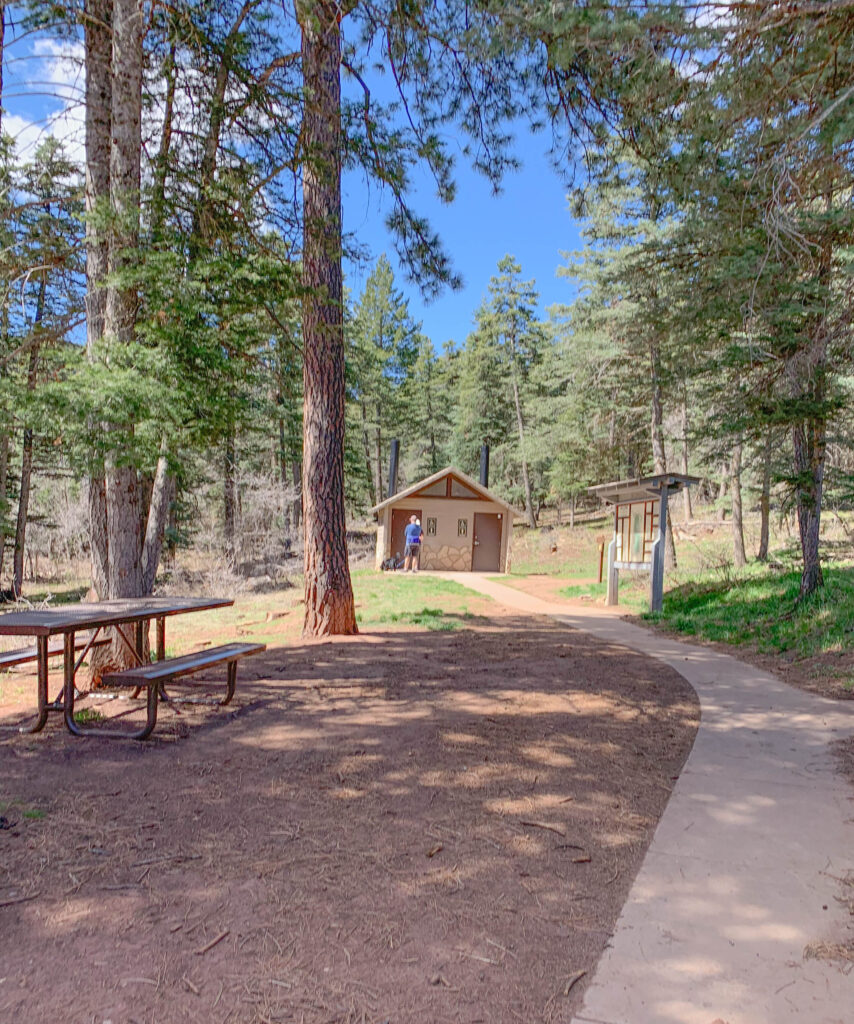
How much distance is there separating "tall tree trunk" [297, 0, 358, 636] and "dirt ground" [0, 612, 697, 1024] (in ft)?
8.72

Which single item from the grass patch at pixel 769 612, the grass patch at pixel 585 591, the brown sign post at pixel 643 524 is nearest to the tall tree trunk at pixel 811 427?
the grass patch at pixel 769 612

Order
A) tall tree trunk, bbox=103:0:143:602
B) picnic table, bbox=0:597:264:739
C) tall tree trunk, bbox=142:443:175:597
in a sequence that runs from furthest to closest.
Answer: tall tree trunk, bbox=142:443:175:597 < tall tree trunk, bbox=103:0:143:602 < picnic table, bbox=0:597:264:739

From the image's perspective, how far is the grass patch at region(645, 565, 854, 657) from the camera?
7934 millimetres

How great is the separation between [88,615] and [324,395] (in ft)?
13.7

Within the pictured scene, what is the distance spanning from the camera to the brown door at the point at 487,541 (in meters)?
25.2

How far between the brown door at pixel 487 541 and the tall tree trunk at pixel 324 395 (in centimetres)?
1742

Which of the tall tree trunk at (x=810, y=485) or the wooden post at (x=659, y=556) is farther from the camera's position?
the wooden post at (x=659, y=556)

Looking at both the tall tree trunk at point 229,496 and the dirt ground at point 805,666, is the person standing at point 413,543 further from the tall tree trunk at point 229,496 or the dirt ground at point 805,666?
the dirt ground at point 805,666

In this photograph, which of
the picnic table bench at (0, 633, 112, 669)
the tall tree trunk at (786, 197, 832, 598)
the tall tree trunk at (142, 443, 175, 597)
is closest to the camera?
the picnic table bench at (0, 633, 112, 669)

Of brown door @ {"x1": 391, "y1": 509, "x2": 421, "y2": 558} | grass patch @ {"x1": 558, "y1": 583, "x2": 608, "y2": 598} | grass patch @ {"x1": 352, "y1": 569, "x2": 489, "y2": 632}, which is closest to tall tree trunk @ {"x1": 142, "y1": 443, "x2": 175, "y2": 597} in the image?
grass patch @ {"x1": 352, "y1": 569, "x2": 489, "y2": 632}

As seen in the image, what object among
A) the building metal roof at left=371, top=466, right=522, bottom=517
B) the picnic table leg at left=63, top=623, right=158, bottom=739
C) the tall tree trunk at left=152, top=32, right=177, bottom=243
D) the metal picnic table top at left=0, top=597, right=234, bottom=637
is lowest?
the picnic table leg at left=63, top=623, right=158, bottom=739

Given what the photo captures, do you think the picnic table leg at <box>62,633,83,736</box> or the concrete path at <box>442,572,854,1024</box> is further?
the picnic table leg at <box>62,633,83,736</box>

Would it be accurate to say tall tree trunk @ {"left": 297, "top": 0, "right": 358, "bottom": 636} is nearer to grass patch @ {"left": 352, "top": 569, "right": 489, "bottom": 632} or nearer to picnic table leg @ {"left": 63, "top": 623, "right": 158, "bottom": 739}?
grass patch @ {"left": 352, "top": 569, "right": 489, "bottom": 632}

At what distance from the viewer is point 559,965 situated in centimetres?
210
